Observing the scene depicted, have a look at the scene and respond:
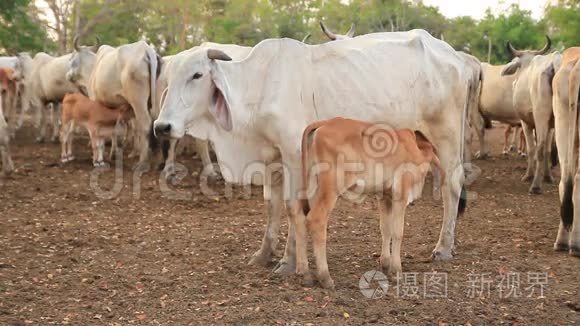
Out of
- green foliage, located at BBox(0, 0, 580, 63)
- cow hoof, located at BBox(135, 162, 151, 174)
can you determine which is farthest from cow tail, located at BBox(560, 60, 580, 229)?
green foliage, located at BBox(0, 0, 580, 63)

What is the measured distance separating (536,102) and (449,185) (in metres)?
3.37

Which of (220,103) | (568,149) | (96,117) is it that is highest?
(220,103)

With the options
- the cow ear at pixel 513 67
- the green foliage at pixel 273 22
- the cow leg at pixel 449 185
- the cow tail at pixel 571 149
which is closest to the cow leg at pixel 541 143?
the cow ear at pixel 513 67

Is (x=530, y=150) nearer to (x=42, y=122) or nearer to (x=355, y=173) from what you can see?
(x=355, y=173)

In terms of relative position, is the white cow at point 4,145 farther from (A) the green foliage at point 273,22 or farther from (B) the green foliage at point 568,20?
(A) the green foliage at point 273,22

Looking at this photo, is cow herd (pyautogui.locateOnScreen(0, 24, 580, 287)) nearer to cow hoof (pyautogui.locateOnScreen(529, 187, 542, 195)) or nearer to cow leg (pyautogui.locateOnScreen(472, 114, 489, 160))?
cow hoof (pyautogui.locateOnScreen(529, 187, 542, 195))

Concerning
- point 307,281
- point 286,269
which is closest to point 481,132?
point 286,269

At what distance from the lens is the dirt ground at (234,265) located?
4633 millimetres

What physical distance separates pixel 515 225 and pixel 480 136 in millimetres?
6046

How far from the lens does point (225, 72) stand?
18.1ft

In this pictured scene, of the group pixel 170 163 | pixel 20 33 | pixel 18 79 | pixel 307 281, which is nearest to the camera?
pixel 307 281

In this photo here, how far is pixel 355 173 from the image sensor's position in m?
4.96

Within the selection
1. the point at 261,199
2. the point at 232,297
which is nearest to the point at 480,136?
the point at 261,199

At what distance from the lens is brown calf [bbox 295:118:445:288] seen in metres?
4.89
